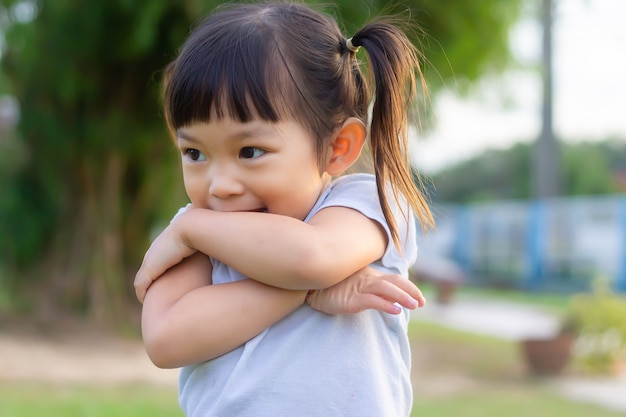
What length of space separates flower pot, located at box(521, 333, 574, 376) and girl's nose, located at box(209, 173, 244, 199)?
321 inches

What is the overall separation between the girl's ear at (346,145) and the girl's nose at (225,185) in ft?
0.62

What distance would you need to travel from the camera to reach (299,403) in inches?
47.3

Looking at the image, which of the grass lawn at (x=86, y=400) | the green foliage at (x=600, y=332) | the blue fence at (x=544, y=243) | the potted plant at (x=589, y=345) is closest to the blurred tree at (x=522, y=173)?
the blue fence at (x=544, y=243)

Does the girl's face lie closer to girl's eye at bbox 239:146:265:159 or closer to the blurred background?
girl's eye at bbox 239:146:265:159

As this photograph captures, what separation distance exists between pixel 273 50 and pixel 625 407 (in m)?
6.64

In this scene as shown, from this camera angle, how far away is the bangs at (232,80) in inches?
48.0

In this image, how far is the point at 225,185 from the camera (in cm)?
123

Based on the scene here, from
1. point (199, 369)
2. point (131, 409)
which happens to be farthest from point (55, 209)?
point (199, 369)

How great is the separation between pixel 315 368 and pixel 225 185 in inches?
12.5

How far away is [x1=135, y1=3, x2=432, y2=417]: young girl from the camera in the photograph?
1202 millimetres

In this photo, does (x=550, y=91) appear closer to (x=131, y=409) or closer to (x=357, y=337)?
(x=131, y=409)

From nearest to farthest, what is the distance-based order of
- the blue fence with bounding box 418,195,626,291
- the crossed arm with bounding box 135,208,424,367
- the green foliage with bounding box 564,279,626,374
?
the crossed arm with bounding box 135,208,424,367 → the green foliage with bounding box 564,279,626,374 → the blue fence with bounding box 418,195,626,291

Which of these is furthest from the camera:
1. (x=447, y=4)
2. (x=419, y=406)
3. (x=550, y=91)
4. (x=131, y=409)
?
(x=550, y=91)

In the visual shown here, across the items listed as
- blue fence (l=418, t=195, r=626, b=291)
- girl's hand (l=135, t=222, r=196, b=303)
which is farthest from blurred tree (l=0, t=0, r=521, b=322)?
blue fence (l=418, t=195, r=626, b=291)
